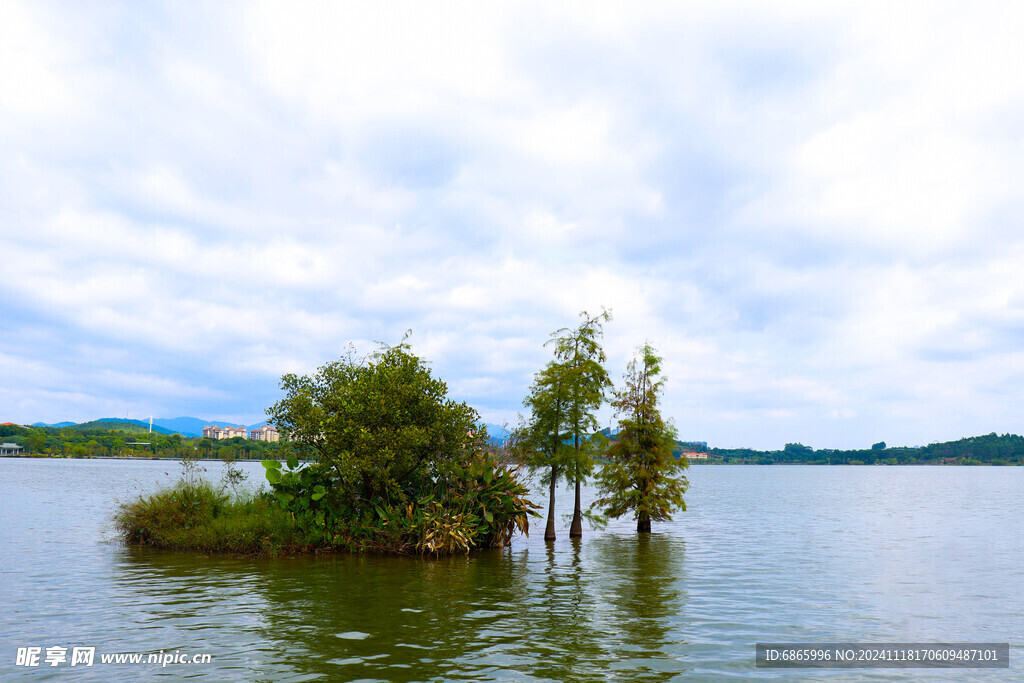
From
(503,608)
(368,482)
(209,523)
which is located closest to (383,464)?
(368,482)

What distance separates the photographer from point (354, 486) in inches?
1207

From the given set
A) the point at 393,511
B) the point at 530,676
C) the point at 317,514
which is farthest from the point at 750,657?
the point at 317,514

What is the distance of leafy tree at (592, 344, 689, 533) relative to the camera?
1633 inches

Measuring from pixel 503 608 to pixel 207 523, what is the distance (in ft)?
56.1

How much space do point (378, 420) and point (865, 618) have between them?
20.0 meters

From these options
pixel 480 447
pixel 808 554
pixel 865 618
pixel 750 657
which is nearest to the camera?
pixel 750 657

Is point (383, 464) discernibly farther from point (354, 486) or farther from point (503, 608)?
point (503, 608)

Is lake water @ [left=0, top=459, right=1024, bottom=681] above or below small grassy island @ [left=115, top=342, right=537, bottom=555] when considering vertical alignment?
below

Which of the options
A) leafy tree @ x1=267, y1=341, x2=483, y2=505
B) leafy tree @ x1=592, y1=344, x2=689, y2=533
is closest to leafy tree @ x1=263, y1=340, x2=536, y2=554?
leafy tree @ x1=267, y1=341, x2=483, y2=505

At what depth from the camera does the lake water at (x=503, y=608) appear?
47.9ft

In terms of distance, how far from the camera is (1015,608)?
22531 mm

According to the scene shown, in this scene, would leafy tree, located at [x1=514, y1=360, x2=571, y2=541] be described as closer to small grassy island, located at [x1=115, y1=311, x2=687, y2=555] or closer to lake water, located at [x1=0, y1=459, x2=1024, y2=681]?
small grassy island, located at [x1=115, y1=311, x2=687, y2=555]

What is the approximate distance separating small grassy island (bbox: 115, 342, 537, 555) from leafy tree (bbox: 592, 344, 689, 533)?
39.5ft

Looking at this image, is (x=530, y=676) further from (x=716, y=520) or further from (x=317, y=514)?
(x=716, y=520)
